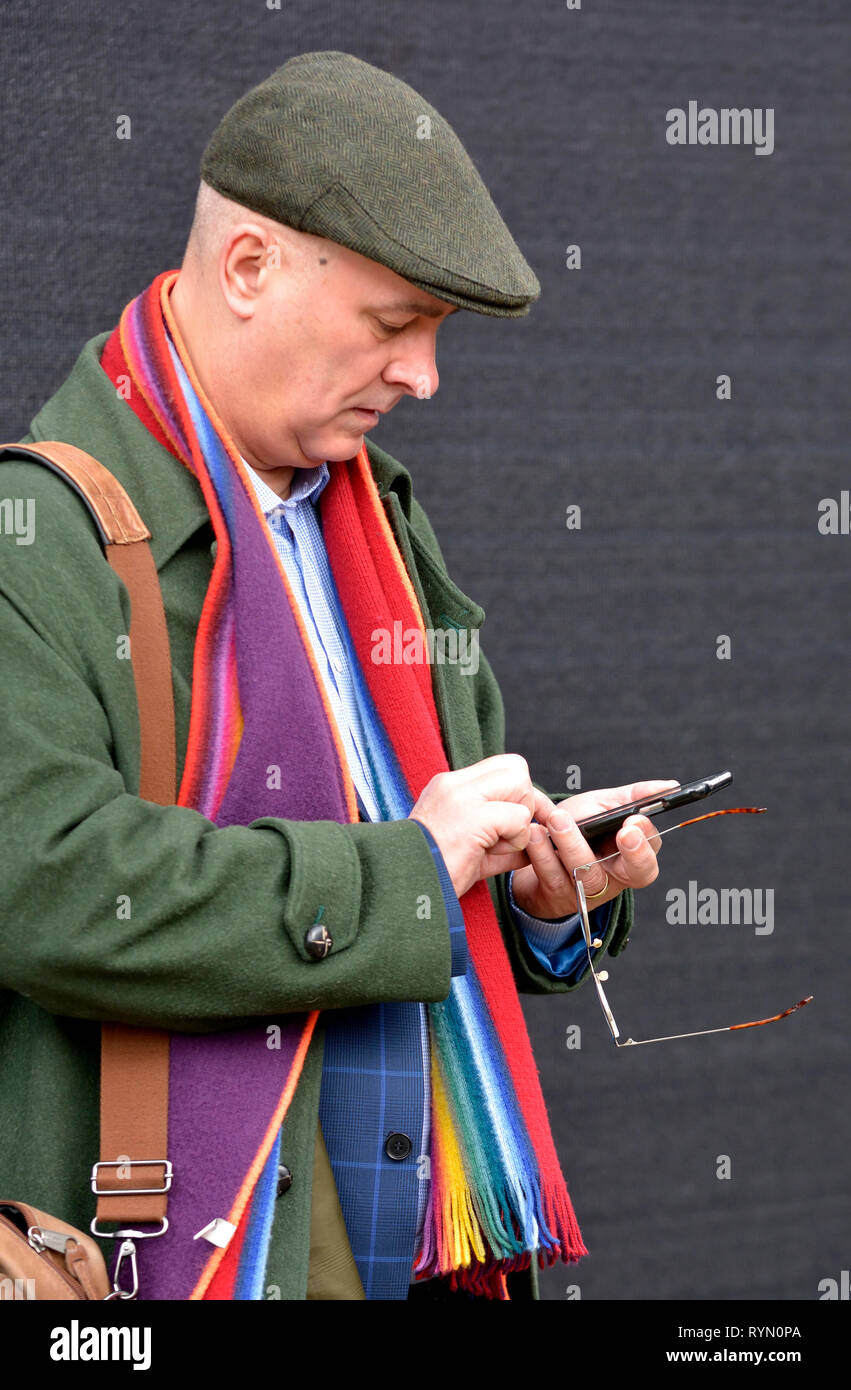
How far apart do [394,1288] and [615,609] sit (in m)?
1.20

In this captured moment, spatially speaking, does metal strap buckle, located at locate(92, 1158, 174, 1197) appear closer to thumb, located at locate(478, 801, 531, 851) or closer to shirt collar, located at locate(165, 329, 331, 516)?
thumb, located at locate(478, 801, 531, 851)

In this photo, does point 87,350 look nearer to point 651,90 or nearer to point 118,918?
point 118,918

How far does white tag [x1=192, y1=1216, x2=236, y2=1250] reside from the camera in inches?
44.1

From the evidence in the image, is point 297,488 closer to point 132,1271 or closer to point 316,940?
point 316,940

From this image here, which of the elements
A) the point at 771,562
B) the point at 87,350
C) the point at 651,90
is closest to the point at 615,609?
the point at 771,562

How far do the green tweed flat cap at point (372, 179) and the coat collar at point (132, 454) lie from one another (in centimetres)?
20

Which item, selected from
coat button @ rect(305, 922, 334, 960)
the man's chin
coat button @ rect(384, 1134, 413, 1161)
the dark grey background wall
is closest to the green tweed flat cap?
the man's chin

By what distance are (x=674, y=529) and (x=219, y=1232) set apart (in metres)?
1.40

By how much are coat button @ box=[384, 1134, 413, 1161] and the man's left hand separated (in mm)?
264

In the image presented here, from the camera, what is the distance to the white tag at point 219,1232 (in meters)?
1.12

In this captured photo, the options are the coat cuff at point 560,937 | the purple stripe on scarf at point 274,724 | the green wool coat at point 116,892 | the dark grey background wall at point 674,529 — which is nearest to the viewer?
the green wool coat at point 116,892

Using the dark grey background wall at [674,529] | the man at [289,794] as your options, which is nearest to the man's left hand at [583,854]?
the man at [289,794]

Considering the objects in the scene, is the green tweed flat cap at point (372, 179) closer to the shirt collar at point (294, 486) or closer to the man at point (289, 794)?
the man at point (289, 794)

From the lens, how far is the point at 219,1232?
1120 mm
